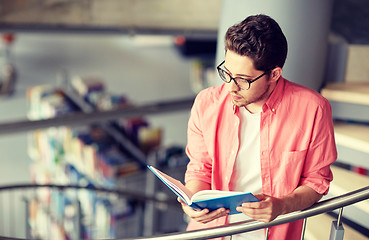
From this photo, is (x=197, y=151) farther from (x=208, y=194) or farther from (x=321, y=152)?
(x=321, y=152)

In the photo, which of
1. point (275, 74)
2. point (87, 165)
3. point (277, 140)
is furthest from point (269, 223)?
point (87, 165)

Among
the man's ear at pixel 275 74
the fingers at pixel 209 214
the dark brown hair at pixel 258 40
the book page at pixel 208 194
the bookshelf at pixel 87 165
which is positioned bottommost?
the bookshelf at pixel 87 165

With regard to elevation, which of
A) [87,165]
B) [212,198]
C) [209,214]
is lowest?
[87,165]

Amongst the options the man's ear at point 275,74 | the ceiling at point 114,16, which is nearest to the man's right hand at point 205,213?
the man's ear at point 275,74

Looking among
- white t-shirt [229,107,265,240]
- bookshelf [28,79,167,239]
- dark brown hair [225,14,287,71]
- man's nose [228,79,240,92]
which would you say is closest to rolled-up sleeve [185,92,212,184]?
white t-shirt [229,107,265,240]

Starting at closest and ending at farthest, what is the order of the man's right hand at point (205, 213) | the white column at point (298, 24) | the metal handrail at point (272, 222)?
the man's right hand at point (205, 213) → the metal handrail at point (272, 222) → the white column at point (298, 24)

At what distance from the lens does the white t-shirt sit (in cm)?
166

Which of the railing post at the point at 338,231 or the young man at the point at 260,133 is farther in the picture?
the railing post at the point at 338,231

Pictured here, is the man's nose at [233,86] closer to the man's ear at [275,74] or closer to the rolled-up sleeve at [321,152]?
the man's ear at [275,74]

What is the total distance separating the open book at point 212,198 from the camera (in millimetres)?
1451

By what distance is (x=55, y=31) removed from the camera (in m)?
4.49

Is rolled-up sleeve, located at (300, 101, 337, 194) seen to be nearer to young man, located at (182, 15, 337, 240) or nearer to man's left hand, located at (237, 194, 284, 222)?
young man, located at (182, 15, 337, 240)

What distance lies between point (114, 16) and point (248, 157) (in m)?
3.39

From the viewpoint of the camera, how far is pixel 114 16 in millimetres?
4680
